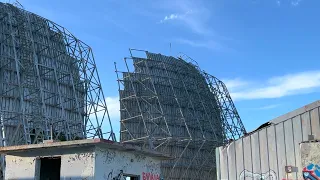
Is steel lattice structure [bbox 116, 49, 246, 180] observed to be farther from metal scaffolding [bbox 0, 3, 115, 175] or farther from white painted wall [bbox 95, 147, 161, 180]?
white painted wall [bbox 95, 147, 161, 180]

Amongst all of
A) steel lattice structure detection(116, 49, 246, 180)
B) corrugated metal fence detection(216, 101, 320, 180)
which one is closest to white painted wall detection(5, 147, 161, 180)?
corrugated metal fence detection(216, 101, 320, 180)

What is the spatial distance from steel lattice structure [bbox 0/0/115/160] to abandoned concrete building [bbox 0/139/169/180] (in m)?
12.1

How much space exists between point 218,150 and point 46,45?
2402cm

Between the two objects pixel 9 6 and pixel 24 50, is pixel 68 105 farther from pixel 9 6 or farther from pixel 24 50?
pixel 9 6

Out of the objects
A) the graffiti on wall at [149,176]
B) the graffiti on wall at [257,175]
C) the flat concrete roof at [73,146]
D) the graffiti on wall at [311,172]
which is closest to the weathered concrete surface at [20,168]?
the flat concrete roof at [73,146]

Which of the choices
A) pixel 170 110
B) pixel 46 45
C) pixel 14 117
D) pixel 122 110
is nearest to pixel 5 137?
pixel 14 117

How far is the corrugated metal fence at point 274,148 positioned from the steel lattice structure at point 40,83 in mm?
17612

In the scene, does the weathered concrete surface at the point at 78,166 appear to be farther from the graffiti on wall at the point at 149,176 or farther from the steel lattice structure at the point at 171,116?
the steel lattice structure at the point at 171,116

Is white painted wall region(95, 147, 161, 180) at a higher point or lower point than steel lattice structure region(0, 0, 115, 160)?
lower

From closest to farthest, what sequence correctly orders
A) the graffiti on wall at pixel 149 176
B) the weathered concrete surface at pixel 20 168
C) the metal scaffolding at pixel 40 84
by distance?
the weathered concrete surface at pixel 20 168
the graffiti on wall at pixel 149 176
the metal scaffolding at pixel 40 84

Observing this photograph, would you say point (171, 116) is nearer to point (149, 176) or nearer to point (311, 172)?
point (149, 176)

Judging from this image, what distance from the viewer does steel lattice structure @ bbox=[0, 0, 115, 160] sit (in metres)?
28.2

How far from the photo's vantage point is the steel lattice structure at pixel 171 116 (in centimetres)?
3894

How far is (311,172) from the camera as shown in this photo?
976cm
